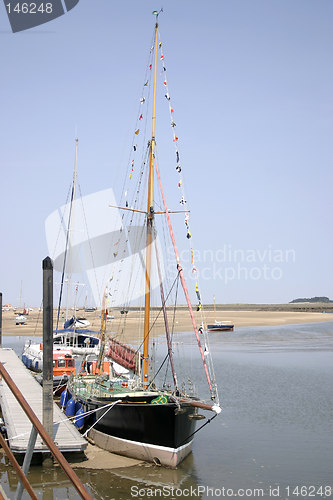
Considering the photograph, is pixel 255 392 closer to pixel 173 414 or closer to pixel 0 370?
pixel 173 414

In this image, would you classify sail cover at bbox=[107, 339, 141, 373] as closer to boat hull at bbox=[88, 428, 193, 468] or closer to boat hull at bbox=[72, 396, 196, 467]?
boat hull at bbox=[88, 428, 193, 468]

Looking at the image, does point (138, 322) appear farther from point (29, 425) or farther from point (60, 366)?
point (29, 425)

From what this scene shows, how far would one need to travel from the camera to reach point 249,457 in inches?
829

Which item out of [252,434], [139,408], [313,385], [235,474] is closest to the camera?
[235,474]

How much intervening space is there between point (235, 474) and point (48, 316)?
8.74m

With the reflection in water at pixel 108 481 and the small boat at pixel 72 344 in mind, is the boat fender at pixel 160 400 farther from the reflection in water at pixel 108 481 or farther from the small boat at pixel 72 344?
the small boat at pixel 72 344

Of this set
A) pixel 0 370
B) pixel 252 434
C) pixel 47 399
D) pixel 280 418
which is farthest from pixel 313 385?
pixel 0 370

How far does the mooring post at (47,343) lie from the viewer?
65.3ft

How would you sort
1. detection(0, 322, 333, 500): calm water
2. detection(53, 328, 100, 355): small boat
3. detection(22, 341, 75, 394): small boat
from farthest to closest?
detection(53, 328, 100, 355): small boat → detection(22, 341, 75, 394): small boat → detection(0, 322, 333, 500): calm water

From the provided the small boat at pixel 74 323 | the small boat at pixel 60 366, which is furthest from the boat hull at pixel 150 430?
the small boat at pixel 74 323

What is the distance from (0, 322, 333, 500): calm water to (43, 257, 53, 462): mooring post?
1858 millimetres

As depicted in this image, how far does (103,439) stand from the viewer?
72.9 feet

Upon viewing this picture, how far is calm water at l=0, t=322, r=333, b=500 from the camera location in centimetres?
1777

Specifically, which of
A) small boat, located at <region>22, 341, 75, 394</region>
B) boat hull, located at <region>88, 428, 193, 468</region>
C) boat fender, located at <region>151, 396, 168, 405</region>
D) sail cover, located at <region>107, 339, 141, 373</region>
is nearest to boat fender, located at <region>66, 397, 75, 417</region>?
boat hull, located at <region>88, 428, 193, 468</region>
